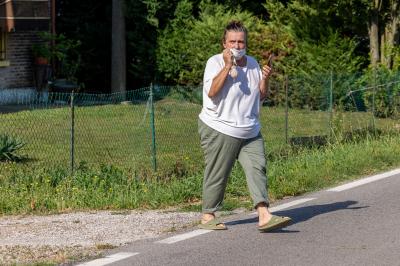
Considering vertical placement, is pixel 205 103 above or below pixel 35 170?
above

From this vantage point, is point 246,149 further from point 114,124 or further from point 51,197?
point 114,124

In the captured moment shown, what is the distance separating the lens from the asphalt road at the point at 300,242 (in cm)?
845

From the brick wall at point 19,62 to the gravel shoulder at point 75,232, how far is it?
16724 millimetres

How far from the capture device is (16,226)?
9.87 meters

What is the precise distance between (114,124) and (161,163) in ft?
18.5

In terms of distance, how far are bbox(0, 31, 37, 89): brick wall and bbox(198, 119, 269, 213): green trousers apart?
17586 millimetres

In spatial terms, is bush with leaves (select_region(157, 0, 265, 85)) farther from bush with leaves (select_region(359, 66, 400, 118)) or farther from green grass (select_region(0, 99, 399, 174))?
green grass (select_region(0, 99, 399, 174))

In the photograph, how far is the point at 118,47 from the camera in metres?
30.0

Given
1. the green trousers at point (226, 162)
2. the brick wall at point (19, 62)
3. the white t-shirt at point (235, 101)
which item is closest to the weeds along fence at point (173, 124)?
the brick wall at point (19, 62)

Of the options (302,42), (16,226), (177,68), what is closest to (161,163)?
(16,226)

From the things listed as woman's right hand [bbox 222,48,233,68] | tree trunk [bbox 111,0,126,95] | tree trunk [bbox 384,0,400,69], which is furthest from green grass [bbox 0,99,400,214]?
tree trunk [bbox 111,0,126,95]

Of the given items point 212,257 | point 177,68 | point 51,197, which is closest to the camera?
point 212,257

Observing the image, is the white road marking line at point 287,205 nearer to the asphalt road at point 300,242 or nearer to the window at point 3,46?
the asphalt road at point 300,242

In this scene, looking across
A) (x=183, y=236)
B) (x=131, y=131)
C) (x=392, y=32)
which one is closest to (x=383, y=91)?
(x=392, y=32)
